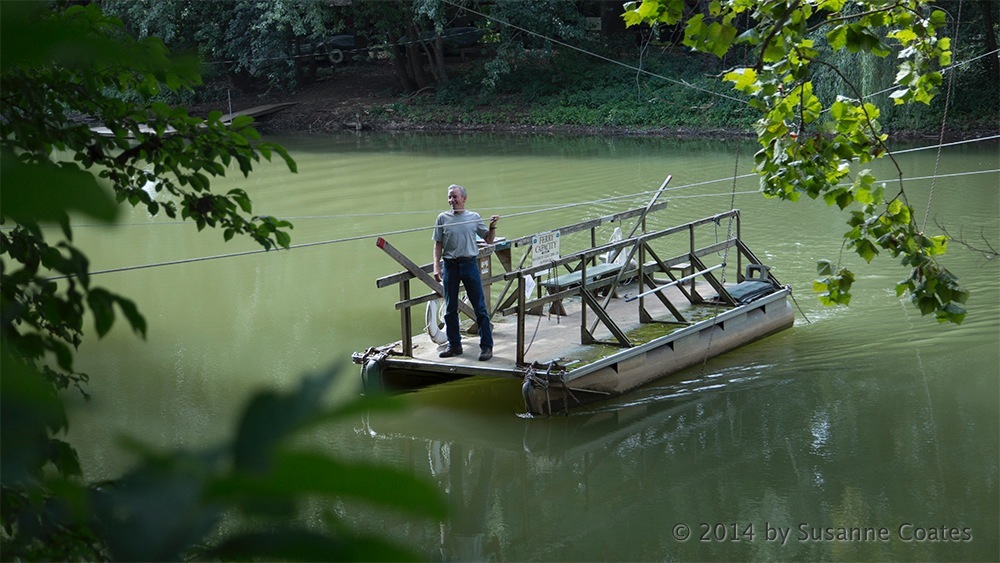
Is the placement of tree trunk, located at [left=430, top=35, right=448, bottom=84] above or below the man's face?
above

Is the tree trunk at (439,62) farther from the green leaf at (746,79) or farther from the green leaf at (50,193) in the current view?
the green leaf at (50,193)

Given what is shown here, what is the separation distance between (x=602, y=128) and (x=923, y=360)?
20.1 meters

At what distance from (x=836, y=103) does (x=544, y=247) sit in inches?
160

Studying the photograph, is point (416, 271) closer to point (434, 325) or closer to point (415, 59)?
point (434, 325)

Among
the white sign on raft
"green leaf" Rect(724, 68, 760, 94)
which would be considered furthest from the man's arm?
"green leaf" Rect(724, 68, 760, 94)

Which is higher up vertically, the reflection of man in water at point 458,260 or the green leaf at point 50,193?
the green leaf at point 50,193

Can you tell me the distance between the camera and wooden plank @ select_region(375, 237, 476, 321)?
337 inches

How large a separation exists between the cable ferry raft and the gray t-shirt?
1.08 ft

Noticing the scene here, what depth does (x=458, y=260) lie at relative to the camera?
8852 millimetres

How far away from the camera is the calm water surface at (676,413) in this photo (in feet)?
23.3

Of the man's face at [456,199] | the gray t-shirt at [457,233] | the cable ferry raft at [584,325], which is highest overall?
the man's face at [456,199]

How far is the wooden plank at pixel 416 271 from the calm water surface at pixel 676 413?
0.75 metres

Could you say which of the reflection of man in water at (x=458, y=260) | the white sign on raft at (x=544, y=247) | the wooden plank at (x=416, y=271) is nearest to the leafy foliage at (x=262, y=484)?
the wooden plank at (x=416, y=271)

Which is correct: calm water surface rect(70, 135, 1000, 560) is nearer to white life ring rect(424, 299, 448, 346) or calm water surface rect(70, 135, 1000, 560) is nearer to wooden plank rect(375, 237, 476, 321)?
white life ring rect(424, 299, 448, 346)
